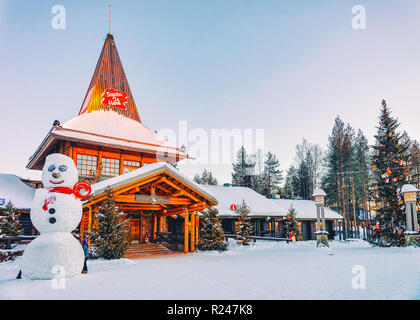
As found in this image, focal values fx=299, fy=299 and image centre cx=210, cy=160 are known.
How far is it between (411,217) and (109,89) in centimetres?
2434

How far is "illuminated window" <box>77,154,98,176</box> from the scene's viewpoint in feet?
63.9

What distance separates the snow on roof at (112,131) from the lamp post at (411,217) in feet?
54.0

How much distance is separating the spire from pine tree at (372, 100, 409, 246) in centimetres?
2037

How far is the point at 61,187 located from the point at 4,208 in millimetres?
11287

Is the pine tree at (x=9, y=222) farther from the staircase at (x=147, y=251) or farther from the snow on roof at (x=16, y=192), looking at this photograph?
the staircase at (x=147, y=251)

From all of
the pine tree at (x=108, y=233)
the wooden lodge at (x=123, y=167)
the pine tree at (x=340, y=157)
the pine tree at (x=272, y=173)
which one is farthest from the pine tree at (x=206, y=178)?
the pine tree at (x=108, y=233)

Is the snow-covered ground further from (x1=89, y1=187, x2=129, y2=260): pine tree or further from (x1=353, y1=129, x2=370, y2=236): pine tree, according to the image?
(x1=353, y1=129, x2=370, y2=236): pine tree

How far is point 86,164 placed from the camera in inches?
781

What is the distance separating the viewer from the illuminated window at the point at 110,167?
2053cm

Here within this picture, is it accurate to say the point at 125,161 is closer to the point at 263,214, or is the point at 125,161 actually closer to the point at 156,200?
the point at 156,200

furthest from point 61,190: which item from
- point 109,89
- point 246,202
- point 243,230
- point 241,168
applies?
point 241,168

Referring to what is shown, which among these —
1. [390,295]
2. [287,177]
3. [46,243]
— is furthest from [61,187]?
[287,177]

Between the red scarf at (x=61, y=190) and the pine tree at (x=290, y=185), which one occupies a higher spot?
the pine tree at (x=290, y=185)
